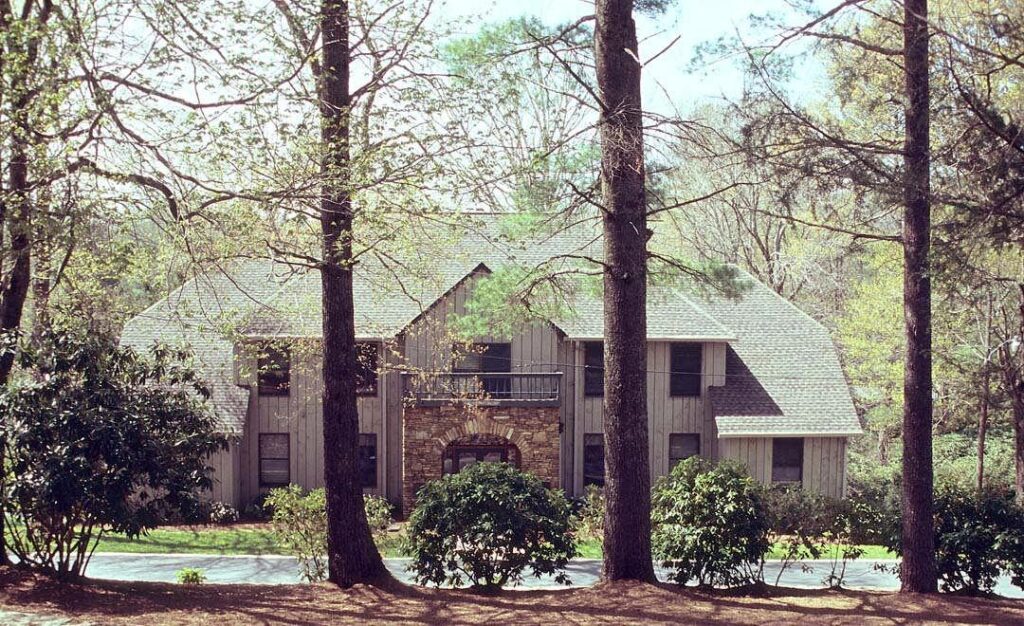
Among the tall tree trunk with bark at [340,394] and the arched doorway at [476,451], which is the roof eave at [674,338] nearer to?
the arched doorway at [476,451]

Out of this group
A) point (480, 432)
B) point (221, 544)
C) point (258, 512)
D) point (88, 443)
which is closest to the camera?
point (88, 443)

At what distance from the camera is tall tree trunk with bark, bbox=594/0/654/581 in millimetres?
10727

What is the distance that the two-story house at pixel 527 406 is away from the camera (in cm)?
2227

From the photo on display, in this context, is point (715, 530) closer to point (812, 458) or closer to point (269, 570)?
point (269, 570)

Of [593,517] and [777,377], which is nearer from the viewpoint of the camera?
[593,517]

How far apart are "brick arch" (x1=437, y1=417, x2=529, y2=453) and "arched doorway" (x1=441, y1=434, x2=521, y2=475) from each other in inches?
18.5

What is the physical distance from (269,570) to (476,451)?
23.3 feet

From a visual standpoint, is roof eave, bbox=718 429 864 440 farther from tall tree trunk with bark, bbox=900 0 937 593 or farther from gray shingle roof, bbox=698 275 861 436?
tall tree trunk with bark, bbox=900 0 937 593

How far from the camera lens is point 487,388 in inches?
906

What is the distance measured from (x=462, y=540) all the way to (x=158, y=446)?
11.7 ft

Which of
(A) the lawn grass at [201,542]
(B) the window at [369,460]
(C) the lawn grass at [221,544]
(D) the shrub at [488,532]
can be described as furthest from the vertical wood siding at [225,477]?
(D) the shrub at [488,532]

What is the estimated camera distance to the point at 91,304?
12.0 meters

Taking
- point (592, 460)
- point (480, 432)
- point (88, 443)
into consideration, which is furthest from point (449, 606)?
point (592, 460)

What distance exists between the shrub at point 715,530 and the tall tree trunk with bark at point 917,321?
179cm
